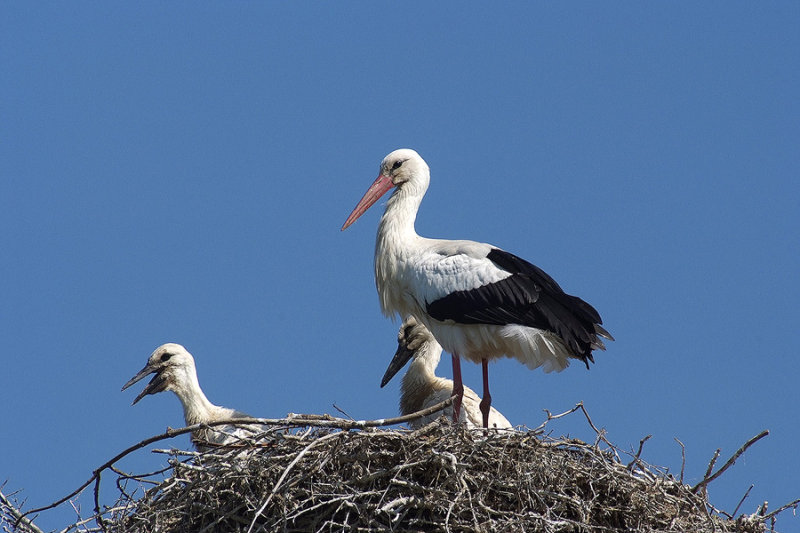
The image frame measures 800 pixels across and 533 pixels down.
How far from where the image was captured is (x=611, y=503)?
624cm

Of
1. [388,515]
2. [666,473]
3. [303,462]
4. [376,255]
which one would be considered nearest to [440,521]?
[388,515]

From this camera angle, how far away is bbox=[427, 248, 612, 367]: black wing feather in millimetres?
7371

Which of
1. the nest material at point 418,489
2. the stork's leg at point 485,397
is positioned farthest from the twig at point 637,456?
the stork's leg at point 485,397

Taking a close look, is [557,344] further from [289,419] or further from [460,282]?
[289,419]

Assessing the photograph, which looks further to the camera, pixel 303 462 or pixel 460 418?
pixel 460 418

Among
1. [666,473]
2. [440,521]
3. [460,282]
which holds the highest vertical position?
[460,282]

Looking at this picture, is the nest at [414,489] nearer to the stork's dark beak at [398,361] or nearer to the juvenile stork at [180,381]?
the juvenile stork at [180,381]

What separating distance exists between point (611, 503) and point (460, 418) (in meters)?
1.81

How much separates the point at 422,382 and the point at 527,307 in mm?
1547

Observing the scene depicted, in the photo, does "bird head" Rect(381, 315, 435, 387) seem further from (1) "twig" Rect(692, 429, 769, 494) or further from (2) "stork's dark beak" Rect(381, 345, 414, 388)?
(1) "twig" Rect(692, 429, 769, 494)

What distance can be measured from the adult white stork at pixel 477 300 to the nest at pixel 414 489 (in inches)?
47.3

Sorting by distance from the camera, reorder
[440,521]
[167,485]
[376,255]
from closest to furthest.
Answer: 1. [440,521]
2. [167,485]
3. [376,255]

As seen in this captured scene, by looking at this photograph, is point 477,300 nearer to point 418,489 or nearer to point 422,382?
point 422,382

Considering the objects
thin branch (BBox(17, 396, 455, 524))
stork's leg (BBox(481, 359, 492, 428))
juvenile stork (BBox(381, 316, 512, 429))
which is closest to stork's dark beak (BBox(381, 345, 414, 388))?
juvenile stork (BBox(381, 316, 512, 429))
